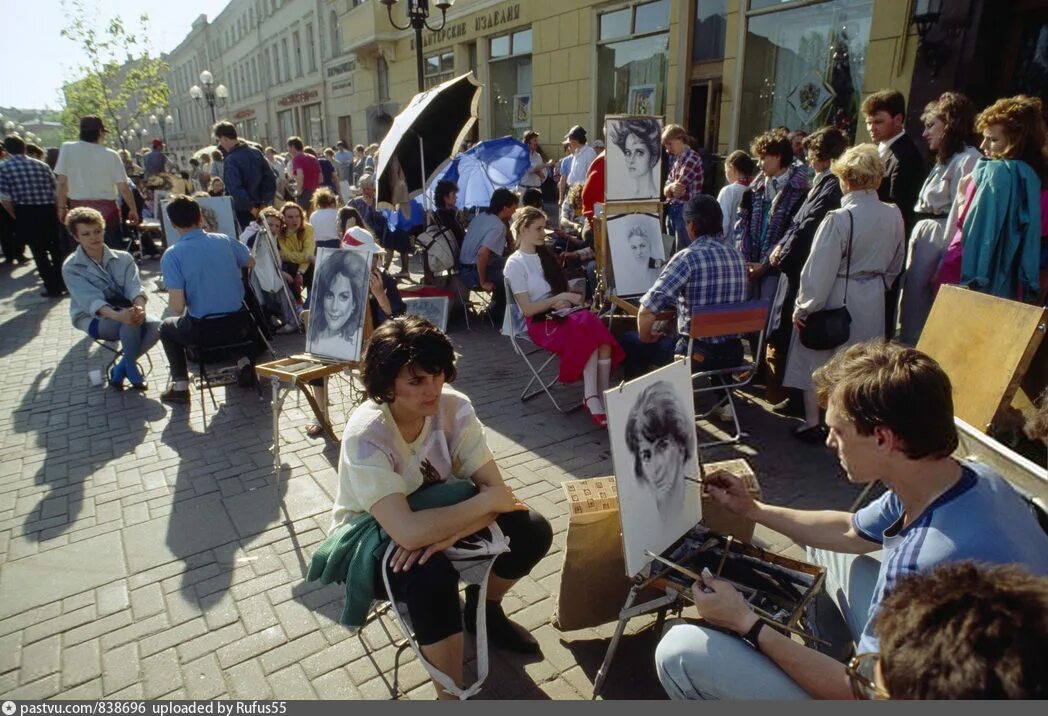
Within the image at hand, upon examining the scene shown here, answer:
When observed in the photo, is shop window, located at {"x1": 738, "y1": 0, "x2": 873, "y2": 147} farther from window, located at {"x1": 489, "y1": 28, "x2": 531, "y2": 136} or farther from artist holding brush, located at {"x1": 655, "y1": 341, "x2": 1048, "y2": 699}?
artist holding brush, located at {"x1": 655, "y1": 341, "x2": 1048, "y2": 699}

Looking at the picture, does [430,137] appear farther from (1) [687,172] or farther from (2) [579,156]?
(1) [687,172]

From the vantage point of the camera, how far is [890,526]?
1.81 metres

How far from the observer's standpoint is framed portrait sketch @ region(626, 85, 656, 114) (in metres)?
10.9

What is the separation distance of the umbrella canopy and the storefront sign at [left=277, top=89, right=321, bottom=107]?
22729mm

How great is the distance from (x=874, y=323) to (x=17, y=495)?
528 centimetres

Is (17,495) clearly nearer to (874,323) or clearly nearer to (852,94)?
(874,323)

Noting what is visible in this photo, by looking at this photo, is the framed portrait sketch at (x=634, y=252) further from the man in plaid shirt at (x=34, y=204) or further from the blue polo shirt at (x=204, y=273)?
the man in plaid shirt at (x=34, y=204)

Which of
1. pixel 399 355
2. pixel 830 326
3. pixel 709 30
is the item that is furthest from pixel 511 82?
pixel 399 355

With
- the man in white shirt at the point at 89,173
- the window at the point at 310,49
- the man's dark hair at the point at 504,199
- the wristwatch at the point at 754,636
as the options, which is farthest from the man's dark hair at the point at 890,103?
the window at the point at 310,49

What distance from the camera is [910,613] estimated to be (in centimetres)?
96

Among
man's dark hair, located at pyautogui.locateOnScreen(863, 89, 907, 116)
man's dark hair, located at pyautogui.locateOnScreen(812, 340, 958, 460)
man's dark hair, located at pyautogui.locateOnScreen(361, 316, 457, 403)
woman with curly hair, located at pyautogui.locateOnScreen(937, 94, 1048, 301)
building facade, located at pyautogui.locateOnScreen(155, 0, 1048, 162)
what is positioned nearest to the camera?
man's dark hair, located at pyautogui.locateOnScreen(812, 340, 958, 460)

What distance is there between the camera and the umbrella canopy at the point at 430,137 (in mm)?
6824

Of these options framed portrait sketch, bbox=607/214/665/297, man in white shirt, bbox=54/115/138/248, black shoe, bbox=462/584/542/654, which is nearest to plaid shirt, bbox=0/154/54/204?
man in white shirt, bbox=54/115/138/248

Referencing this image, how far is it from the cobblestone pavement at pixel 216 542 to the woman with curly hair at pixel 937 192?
1251 millimetres
